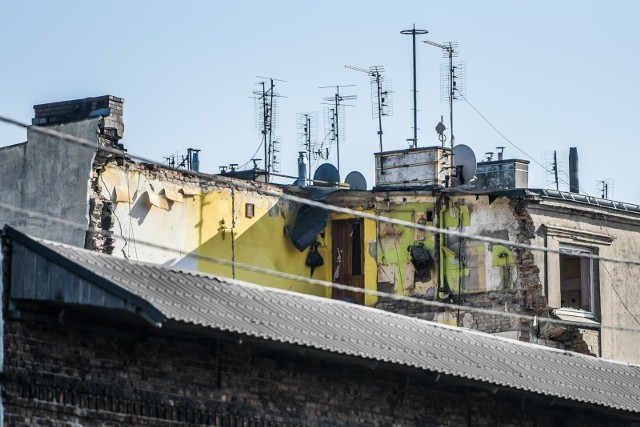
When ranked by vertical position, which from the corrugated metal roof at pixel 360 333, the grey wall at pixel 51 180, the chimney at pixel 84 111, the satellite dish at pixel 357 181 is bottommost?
the corrugated metal roof at pixel 360 333

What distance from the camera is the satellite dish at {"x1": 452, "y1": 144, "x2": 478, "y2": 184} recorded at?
117 feet

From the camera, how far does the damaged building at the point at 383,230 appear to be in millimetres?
31719

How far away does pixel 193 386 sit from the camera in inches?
813

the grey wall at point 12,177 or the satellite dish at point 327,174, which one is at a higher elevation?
the satellite dish at point 327,174

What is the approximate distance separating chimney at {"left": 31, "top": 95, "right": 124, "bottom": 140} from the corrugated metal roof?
348 inches

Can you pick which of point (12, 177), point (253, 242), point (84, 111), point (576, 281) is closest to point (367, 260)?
point (253, 242)

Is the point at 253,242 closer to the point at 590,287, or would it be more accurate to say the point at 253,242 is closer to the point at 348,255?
the point at 348,255

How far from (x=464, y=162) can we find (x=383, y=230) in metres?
2.09

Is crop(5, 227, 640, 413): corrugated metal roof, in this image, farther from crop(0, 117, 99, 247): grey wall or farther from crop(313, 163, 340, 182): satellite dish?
crop(313, 163, 340, 182): satellite dish

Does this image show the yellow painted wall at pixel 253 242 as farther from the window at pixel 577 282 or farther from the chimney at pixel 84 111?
the window at pixel 577 282

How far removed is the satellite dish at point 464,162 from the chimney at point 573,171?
3.93 m

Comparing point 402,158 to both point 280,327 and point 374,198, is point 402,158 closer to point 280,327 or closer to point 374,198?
point 374,198

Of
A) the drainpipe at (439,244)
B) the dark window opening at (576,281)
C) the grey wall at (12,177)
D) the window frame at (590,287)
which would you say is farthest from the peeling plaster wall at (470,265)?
the grey wall at (12,177)

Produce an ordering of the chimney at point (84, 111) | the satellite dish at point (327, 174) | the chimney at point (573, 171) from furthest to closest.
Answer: the chimney at point (573, 171) → the satellite dish at point (327, 174) → the chimney at point (84, 111)
